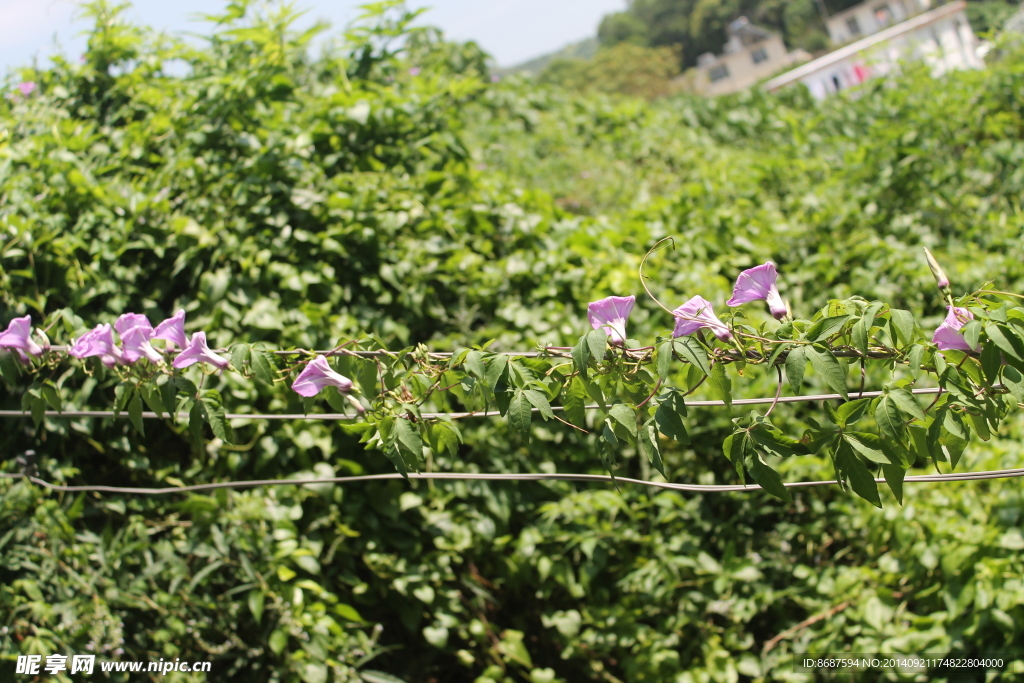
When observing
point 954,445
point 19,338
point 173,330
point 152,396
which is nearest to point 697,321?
point 954,445

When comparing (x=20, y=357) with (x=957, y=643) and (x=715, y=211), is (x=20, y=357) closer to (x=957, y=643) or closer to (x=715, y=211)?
(x=957, y=643)

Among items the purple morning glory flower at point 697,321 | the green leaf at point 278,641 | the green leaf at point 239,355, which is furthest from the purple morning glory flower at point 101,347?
the purple morning glory flower at point 697,321

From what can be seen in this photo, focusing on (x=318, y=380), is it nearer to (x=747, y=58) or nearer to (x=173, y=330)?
(x=173, y=330)

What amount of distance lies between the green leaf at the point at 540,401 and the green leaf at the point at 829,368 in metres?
0.38

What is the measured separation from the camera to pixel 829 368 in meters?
1.04

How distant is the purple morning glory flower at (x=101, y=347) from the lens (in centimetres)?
134

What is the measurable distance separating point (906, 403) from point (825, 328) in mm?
145

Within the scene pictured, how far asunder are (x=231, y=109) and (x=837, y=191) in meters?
2.62

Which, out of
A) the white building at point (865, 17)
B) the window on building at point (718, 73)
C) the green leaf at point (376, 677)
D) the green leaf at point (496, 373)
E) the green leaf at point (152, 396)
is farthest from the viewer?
the window on building at point (718, 73)

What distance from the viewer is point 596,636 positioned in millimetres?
2160

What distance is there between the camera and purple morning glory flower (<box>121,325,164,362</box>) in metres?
1.33

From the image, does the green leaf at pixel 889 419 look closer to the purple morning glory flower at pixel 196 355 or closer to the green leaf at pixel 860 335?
the green leaf at pixel 860 335

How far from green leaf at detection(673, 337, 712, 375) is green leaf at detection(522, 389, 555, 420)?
21 centimetres

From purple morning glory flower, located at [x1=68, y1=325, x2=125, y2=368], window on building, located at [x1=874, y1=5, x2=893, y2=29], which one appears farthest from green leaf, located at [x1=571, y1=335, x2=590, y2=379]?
window on building, located at [x1=874, y1=5, x2=893, y2=29]
